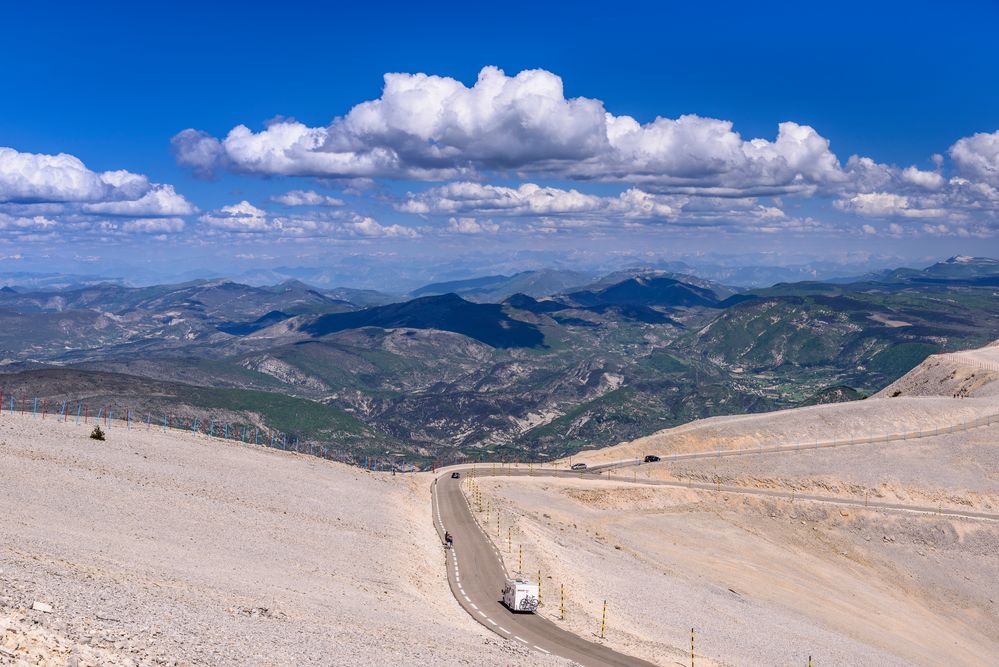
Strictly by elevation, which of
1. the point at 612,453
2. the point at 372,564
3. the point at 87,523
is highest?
the point at 87,523

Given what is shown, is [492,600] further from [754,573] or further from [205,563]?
[754,573]

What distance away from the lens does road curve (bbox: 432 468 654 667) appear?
47153mm

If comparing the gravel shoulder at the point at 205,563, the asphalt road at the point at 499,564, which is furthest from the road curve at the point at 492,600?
the gravel shoulder at the point at 205,563

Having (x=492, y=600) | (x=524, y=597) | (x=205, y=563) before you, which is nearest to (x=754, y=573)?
(x=492, y=600)

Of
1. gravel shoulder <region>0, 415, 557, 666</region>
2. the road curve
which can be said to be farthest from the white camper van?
gravel shoulder <region>0, 415, 557, 666</region>

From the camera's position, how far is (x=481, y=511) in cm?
9519

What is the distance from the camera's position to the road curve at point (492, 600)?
47.2 metres

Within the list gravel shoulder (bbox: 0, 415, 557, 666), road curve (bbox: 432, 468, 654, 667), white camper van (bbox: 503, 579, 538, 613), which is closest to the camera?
gravel shoulder (bbox: 0, 415, 557, 666)

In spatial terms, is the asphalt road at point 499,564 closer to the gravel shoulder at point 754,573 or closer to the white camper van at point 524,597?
the white camper van at point 524,597

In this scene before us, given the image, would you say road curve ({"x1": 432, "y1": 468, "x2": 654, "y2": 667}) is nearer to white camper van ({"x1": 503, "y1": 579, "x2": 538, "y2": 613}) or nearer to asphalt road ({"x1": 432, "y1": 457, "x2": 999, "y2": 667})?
asphalt road ({"x1": 432, "y1": 457, "x2": 999, "y2": 667})

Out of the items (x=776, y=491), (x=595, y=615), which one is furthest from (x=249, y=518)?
(x=776, y=491)

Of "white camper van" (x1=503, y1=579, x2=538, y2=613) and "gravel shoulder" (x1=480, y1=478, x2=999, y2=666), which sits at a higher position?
"white camper van" (x1=503, y1=579, x2=538, y2=613)

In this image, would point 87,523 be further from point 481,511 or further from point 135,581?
point 481,511

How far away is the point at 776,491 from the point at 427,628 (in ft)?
305
